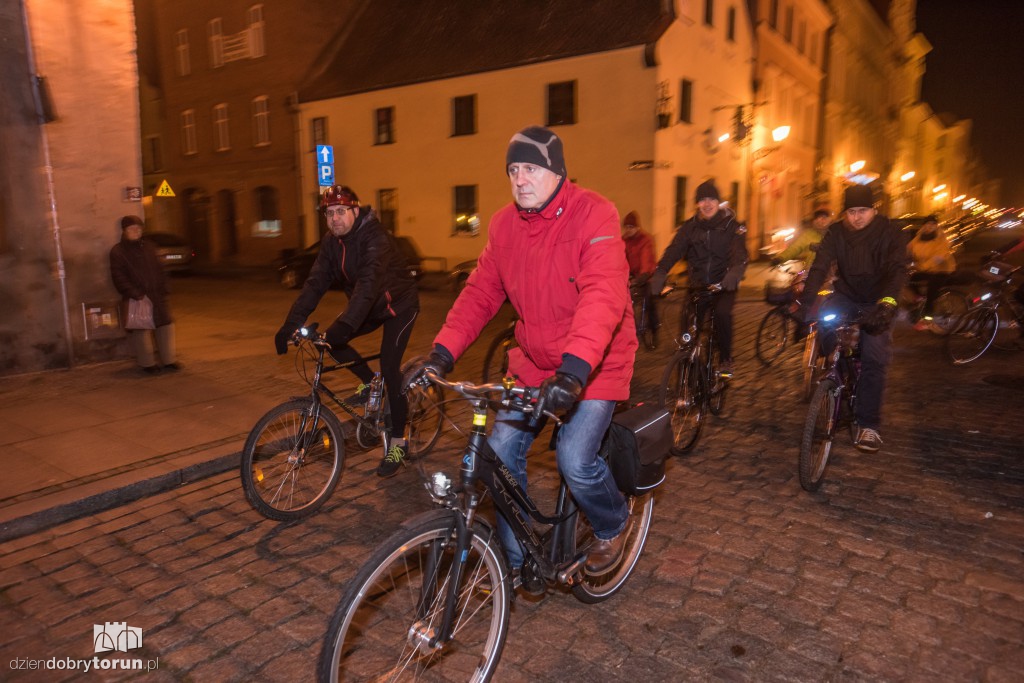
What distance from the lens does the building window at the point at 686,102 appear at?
20750mm

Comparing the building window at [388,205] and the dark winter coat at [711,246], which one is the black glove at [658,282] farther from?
the building window at [388,205]

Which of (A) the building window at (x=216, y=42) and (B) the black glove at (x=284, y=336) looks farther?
(A) the building window at (x=216, y=42)

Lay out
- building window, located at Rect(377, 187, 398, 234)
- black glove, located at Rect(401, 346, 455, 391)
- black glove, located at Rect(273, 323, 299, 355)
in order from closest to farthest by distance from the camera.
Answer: black glove, located at Rect(401, 346, 455, 391), black glove, located at Rect(273, 323, 299, 355), building window, located at Rect(377, 187, 398, 234)

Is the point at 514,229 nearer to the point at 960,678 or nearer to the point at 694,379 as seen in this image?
the point at 960,678

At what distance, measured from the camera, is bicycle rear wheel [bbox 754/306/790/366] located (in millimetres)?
9414

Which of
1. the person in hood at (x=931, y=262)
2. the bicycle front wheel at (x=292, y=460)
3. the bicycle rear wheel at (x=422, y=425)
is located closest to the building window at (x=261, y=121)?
the person in hood at (x=931, y=262)

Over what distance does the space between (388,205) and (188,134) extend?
459 inches

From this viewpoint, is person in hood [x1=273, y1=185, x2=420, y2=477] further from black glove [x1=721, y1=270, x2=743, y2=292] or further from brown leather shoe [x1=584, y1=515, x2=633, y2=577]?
black glove [x1=721, y1=270, x2=743, y2=292]

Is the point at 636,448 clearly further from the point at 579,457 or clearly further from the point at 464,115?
the point at 464,115

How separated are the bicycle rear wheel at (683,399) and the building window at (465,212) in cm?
1796

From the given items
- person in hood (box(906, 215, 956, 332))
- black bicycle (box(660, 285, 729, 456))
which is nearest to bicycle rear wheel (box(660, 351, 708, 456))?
black bicycle (box(660, 285, 729, 456))

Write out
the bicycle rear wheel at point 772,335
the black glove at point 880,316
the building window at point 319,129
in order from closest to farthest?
the black glove at point 880,316
the bicycle rear wheel at point 772,335
the building window at point 319,129

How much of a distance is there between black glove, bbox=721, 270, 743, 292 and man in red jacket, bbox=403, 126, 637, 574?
11.6 feet

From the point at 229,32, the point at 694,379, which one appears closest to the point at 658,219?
the point at 694,379
